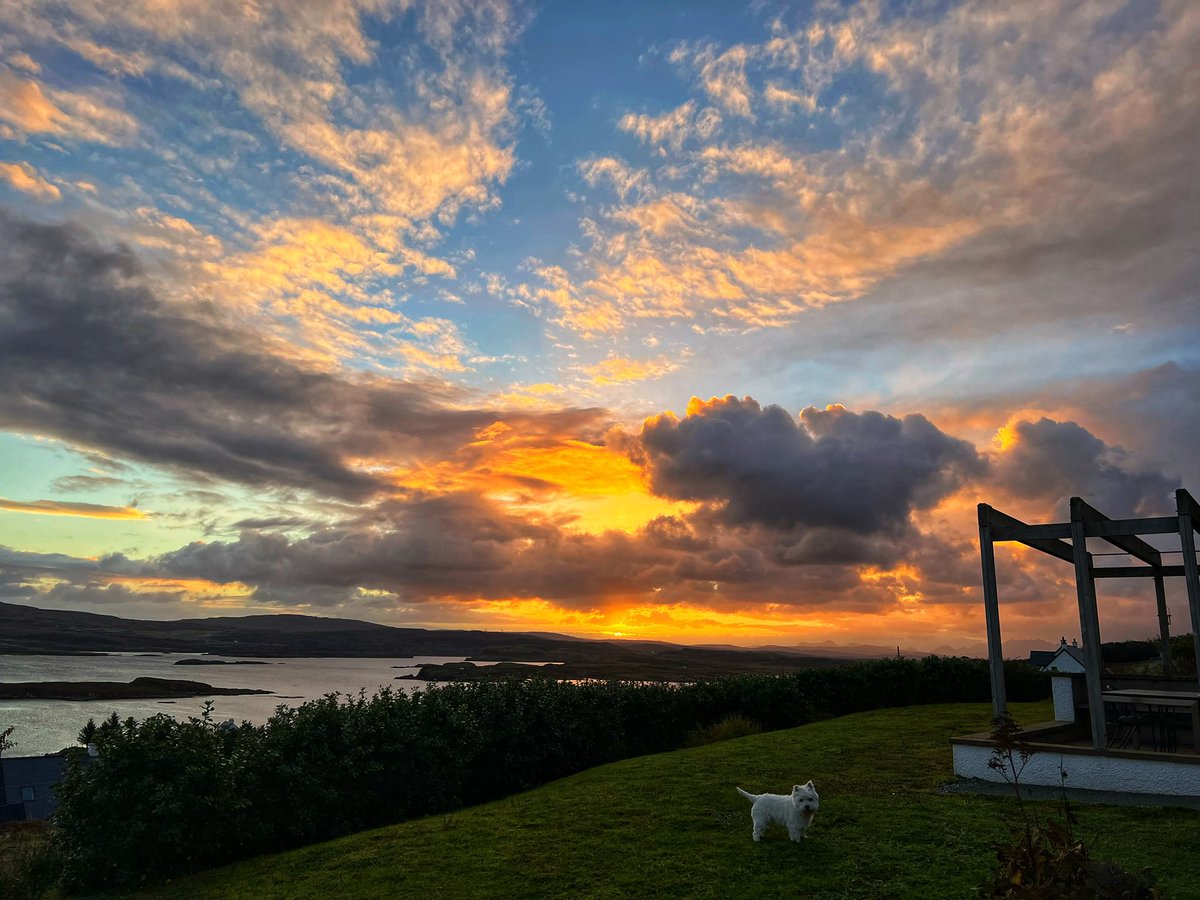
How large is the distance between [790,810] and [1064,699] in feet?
29.0

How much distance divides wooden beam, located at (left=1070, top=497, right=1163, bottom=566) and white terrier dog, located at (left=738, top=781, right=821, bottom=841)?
6476mm

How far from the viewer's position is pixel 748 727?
19.6 meters

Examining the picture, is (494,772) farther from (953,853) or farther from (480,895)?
(953,853)

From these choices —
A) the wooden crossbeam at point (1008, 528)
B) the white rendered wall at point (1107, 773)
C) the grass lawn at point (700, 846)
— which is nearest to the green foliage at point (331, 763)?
the grass lawn at point (700, 846)

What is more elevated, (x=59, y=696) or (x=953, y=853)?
(x=953, y=853)

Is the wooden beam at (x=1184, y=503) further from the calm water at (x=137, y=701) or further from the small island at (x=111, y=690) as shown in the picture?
the small island at (x=111, y=690)

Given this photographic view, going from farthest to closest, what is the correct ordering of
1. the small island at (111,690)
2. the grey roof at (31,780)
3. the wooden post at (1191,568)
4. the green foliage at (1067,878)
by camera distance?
the small island at (111,690) < the grey roof at (31,780) < the wooden post at (1191,568) < the green foliage at (1067,878)

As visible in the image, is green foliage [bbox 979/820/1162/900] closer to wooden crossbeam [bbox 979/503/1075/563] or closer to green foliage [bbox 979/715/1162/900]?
green foliage [bbox 979/715/1162/900]

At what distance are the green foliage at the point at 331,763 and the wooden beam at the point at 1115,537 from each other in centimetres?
1024

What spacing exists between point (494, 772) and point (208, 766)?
551 centimetres

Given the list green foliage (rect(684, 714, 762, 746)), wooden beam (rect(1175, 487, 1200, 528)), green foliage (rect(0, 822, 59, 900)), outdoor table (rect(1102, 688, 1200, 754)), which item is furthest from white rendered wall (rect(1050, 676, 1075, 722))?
green foliage (rect(0, 822, 59, 900))

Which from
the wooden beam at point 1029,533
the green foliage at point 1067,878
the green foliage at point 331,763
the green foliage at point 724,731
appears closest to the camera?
the green foliage at point 1067,878

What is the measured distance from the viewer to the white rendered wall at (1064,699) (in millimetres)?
14273

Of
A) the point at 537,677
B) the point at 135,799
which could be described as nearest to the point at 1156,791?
the point at 537,677
